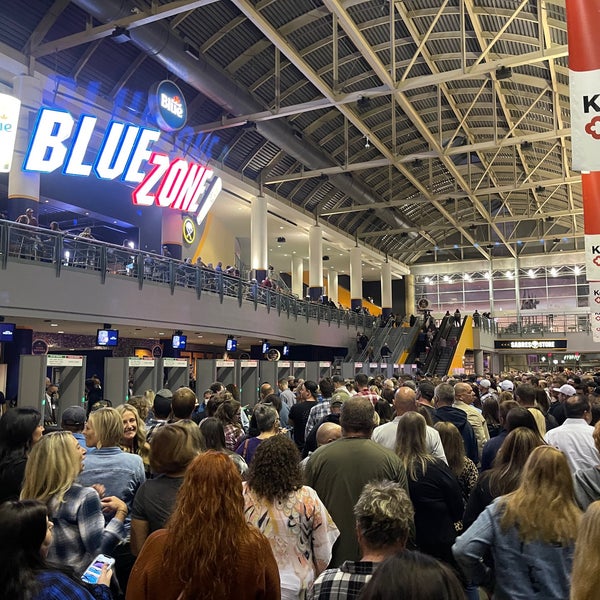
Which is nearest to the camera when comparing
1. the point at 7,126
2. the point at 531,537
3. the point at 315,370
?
the point at 531,537

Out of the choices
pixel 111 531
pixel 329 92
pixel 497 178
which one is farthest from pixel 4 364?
pixel 497 178

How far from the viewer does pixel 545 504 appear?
102 inches

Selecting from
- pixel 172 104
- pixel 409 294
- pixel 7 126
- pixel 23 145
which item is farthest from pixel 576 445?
pixel 409 294

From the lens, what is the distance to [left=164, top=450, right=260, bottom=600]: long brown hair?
6.75 feet

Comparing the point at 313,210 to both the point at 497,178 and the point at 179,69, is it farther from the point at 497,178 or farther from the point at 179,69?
the point at 179,69

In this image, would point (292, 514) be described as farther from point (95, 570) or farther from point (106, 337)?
point (106, 337)

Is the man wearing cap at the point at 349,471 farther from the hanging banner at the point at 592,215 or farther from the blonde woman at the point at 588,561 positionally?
the hanging banner at the point at 592,215

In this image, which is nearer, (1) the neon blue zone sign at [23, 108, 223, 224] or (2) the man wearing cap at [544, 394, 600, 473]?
(2) the man wearing cap at [544, 394, 600, 473]

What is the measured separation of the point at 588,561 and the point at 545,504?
0.95 metres

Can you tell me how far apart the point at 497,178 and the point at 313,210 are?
11.6 metres

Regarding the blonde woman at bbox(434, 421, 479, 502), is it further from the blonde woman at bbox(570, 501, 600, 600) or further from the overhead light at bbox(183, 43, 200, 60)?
the overhead light at bbox(183, 43, 200, 60)

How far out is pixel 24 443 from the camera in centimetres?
366

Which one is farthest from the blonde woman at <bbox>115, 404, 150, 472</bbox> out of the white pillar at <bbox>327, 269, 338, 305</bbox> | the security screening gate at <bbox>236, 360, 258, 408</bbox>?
the white pillar at <bbox>327, 269, 338, 305</bbox>

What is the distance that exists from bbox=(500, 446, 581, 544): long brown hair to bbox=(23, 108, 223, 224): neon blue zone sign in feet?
45.5
